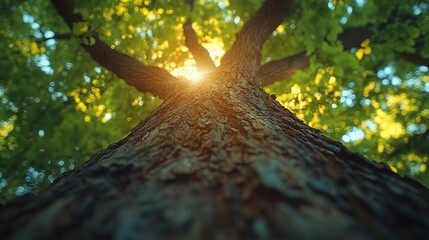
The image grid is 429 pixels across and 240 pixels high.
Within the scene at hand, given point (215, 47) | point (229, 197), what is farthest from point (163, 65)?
point (229, 197)

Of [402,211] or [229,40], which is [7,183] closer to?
[229,40]

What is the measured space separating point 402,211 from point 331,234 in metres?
0.33

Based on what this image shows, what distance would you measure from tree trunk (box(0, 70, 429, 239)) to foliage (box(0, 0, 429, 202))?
330 centimetres

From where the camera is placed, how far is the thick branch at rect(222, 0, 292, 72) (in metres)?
3.51

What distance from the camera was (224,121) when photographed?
1.60 metres

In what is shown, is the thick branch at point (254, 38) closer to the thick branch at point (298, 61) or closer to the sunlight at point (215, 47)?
the thick branch at point (298, 61)

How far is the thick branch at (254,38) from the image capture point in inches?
138

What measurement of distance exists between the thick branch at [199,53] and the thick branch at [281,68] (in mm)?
808

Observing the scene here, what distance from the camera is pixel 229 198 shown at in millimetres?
820

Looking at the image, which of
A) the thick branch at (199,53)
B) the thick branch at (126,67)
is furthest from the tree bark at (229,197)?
the thick branch at (199,53)

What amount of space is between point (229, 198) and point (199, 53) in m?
3.98

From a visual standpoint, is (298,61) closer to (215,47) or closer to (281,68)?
(281,68)

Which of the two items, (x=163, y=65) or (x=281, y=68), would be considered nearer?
(x=281, y=68)

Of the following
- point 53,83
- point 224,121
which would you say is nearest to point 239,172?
point 224,121
